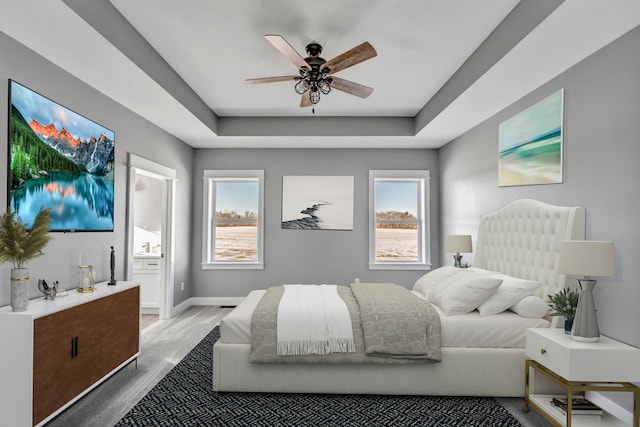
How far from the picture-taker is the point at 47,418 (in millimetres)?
2320

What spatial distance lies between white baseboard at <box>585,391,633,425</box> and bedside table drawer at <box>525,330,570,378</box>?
514mm

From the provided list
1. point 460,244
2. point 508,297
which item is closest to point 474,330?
point 508,297

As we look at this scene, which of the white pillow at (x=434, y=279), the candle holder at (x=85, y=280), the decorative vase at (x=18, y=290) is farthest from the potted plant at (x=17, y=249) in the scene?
the white pillow at (x=434, y=279)

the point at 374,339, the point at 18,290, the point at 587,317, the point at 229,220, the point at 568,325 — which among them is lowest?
the point at 374,339

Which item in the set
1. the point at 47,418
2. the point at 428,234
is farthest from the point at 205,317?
the point at 428,234

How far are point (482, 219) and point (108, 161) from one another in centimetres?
394

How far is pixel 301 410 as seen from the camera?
272 cm

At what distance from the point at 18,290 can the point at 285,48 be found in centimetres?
228

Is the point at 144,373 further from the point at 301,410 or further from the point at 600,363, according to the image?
the point at 600,363

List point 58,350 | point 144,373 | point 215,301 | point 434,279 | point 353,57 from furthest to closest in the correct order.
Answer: point 215,301, point 434,279, point 144,373, point 353,57, point 58,350

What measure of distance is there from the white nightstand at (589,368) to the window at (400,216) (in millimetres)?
3709

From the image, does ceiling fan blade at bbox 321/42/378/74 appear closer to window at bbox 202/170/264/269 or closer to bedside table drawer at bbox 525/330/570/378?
bedside table drawer at bbox 525/330/570/378

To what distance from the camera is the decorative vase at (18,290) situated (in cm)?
232

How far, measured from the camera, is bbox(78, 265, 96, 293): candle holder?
3.04 metres
